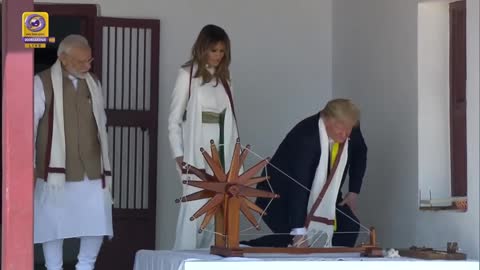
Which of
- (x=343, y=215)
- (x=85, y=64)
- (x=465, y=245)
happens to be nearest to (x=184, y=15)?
(x=85, y=64)

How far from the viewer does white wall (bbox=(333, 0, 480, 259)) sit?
20.7ft

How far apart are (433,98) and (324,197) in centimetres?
94

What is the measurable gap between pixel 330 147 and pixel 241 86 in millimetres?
1616

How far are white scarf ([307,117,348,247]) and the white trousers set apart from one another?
1179 mm

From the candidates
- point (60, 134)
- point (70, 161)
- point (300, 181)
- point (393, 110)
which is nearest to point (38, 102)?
point (60, 134)

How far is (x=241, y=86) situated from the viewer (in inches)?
321

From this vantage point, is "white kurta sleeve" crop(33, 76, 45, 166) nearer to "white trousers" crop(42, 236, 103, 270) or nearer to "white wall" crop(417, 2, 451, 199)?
"white trousers" crop(42, 236, 103, 270)

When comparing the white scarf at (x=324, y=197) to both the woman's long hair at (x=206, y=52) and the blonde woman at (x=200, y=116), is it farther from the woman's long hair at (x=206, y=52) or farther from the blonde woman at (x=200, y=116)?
the woman's long hair at (x=206, y=52)

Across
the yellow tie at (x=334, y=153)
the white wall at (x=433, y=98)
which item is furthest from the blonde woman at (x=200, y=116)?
the white wall at (x=433, y=98)

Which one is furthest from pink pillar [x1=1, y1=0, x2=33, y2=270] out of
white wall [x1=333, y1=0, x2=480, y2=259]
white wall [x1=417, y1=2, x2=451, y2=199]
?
white wall [x1=417, y1=2, x2=451, y2=199]

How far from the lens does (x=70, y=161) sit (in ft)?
21.7

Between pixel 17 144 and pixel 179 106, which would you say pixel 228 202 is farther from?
pixel 17 144

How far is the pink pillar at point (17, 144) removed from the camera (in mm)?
5500

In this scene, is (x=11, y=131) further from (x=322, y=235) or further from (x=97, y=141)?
(x=322, y=235)
